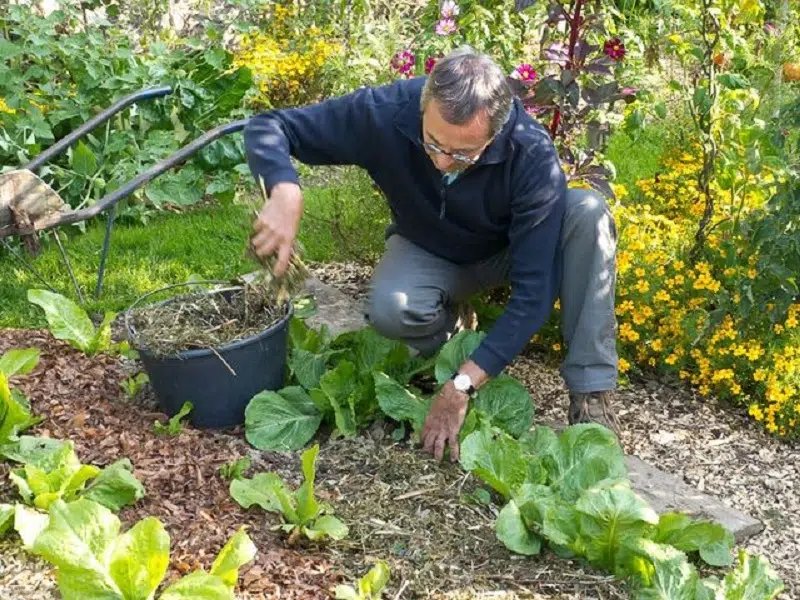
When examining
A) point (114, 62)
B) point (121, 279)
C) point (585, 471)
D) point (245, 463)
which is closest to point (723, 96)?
point (585, 471)

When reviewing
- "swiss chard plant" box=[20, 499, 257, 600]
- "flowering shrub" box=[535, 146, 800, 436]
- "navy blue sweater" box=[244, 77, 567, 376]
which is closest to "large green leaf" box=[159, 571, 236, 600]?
"swiss chard plant" box=[20, 499, 257, 600]

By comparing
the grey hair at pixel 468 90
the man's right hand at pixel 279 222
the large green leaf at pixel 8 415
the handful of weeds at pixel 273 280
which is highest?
the grey hair at pixel 468 90

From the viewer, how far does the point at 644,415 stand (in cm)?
364

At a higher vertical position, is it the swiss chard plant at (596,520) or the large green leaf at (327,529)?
the swiss chard plant at (596,520)

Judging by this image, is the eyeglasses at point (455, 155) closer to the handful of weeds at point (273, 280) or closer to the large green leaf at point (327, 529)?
the handful of weeds at point (273, 280)

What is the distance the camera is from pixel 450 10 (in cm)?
422

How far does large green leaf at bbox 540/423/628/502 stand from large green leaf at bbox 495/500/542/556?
23 cm

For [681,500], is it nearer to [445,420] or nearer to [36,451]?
[445,420]

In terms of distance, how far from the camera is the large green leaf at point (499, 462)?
2.79 metres

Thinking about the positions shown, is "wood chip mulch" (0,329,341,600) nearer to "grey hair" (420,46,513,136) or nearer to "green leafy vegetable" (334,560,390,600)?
"green leafy vegetable" (334,560,390,600)

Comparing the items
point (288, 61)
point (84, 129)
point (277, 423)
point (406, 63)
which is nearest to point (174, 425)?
point (277, 423)

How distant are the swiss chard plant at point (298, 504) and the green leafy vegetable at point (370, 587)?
23 cm

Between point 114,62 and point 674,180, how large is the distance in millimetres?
3111

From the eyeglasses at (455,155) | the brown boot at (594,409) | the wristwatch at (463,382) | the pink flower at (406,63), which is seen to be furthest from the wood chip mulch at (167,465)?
the pink flower at (406,63)
